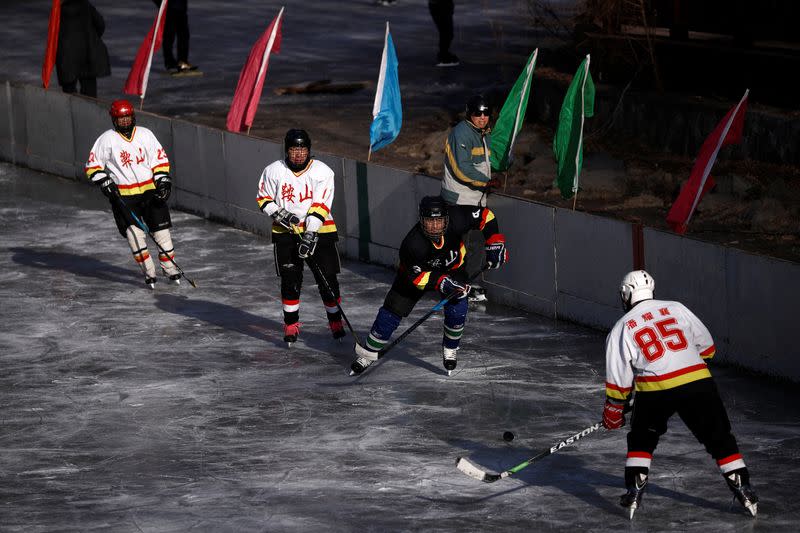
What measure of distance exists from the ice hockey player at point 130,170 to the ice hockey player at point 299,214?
236 centimetres

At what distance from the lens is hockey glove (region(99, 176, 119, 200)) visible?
15078mm

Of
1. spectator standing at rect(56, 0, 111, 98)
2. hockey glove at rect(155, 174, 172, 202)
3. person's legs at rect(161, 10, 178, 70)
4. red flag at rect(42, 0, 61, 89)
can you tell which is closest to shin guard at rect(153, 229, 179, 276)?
hockey glove at rect(155, 174, 172, 202)

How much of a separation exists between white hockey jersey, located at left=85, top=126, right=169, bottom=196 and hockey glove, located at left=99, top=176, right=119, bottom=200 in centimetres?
6

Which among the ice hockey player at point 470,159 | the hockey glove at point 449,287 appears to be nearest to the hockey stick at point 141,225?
the ice hockey player at point 470,159

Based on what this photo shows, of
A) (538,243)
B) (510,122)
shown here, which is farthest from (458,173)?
(538,243)

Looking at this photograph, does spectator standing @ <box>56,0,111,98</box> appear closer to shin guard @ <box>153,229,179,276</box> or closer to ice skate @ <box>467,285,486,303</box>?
shin guard @ <box>153,229,179,276</box>

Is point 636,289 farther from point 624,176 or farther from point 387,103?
point 624,176

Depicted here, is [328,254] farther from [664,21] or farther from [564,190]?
[664,21]

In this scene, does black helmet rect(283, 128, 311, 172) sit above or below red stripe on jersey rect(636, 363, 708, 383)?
above

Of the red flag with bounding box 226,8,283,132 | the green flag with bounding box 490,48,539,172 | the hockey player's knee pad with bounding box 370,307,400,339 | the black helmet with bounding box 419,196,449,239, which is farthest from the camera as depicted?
the red flag with bounding box 226,8,283,132

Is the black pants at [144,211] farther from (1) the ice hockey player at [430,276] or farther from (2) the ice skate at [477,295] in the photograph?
(1) the ice hockey player at [430,276]

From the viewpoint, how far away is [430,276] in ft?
39.3

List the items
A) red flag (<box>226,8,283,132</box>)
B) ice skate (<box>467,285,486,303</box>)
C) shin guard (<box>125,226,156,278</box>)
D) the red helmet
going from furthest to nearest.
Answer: red flag (<box>226,8,283,132</box>) → shin guard (<box>125,226,156,278</box>) → the red helmet → ice skate (<box>467,285,486,303</box>)

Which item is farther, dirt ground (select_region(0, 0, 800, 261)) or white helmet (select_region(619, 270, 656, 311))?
dirt ground (select_region(0, 0, 800, 261))
